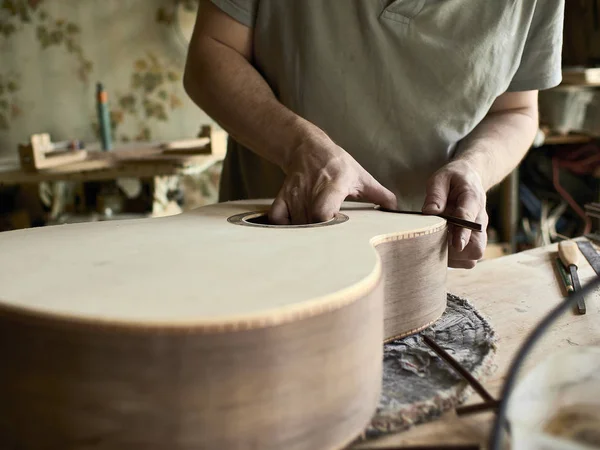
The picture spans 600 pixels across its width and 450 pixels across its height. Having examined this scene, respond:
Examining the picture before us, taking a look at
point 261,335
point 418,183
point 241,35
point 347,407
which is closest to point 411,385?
point 347,407

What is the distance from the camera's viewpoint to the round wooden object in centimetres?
39

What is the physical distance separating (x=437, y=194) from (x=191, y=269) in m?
0.44

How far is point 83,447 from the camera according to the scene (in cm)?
41

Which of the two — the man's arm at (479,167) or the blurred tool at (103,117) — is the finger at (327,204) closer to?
the man's arm at (479,167)

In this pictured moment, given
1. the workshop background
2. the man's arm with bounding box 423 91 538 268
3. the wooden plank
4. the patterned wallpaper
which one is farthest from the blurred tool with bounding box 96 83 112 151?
the man's arm with bounding box 423 91 538 268

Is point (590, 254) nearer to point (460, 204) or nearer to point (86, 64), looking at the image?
point (460, 204)

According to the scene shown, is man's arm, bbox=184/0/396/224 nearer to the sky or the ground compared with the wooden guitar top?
nearer to the sky

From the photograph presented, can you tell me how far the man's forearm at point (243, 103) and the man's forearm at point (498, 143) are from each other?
0.30 metres

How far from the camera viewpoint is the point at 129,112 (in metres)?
3.22

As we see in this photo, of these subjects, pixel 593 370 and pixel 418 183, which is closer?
pixel 593 370

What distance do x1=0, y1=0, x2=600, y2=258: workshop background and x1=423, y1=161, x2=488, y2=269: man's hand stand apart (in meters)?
1.83

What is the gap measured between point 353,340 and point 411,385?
0.14m

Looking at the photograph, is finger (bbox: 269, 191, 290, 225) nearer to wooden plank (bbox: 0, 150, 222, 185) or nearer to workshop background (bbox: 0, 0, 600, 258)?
wooden plank (bbox: 0, 150, 222, 185)

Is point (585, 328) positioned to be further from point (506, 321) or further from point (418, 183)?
point (418, 183)
